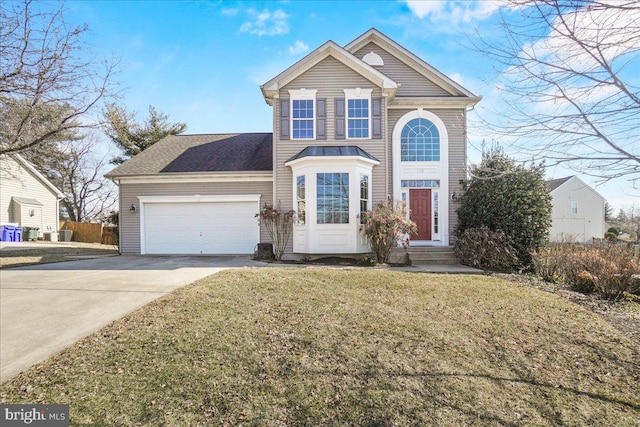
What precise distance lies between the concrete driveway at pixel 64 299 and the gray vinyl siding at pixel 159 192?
3581 mm

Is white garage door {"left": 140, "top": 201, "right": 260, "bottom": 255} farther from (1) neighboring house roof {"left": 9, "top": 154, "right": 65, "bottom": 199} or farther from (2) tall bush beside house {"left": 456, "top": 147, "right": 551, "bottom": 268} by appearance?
(1) neighboring house roof {"left": 9, "top": 154, "right": 65, "bottom": 199}

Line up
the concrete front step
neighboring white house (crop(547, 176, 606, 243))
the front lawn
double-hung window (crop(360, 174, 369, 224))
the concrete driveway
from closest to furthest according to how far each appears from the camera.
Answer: the front lawn < the concrete driveway < the concrete front step < double-hung window (crop(360, 174, 369, 224)) < neighboring white house (crop(547, 176, 606, 243))

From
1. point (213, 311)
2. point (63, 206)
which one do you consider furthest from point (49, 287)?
point (63, 206)

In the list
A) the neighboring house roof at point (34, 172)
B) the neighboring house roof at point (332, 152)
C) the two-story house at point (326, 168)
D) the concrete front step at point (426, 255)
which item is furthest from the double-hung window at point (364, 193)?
the neighboring house roof at point (34, 172)

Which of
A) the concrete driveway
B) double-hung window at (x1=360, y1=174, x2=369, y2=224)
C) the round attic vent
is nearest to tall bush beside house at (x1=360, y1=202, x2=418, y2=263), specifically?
double-hung window at (x1=360, y1=174, x2=369, y2=224)

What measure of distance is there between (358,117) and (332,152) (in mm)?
1907

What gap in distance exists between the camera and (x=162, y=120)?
88.2 ft

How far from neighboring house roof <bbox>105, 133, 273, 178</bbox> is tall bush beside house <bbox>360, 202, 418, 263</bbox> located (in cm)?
461

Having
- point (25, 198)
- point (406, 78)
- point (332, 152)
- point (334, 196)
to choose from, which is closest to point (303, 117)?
point (332, 152)

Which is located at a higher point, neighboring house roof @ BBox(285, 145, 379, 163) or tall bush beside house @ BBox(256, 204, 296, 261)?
neighboring house roof @ BBox(285, 145, 379, 163)

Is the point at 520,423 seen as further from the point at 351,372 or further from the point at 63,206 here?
the point at 63,206

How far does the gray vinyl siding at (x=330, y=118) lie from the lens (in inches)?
446

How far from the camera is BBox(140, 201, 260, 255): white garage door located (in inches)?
487

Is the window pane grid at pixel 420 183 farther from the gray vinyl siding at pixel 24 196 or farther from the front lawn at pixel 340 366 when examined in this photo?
the gray vinyl siding at pixel 24 196
